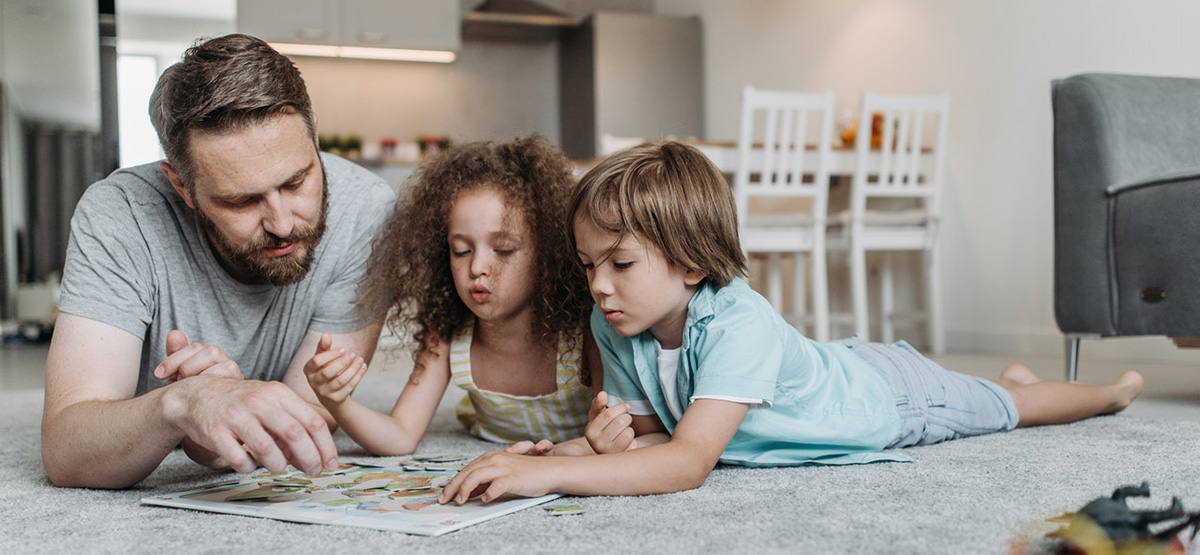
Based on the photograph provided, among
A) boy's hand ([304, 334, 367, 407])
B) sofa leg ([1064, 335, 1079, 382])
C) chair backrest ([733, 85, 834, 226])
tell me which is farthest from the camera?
chair backrest ([733, 85, 834, 226])

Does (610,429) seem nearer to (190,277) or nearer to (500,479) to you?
(500,479)

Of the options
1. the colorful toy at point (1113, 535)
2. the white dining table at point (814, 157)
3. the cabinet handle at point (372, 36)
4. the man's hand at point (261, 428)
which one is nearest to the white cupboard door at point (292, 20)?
the cabinet handle at point (372, 36)

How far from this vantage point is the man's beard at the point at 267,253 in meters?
1.34

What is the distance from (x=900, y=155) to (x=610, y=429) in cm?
298

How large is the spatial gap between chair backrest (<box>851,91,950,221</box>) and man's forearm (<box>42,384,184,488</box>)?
3046 mm

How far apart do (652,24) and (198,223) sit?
15.4 feet

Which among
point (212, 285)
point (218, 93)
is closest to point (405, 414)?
point (212, 285)

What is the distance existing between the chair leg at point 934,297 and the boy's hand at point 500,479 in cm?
313

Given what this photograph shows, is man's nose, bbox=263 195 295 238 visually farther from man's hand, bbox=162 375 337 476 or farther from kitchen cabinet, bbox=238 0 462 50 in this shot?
kitchen cabinet, bbox=238 0 462 50

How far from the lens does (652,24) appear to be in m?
5.86

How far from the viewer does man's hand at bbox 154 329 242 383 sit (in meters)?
Result: 1.12

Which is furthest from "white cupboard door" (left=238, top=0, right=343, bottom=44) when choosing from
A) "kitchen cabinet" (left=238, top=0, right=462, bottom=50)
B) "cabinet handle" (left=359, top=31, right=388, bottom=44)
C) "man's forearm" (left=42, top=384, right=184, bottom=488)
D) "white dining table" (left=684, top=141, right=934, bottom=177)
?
"man's forearm" (left=42, top=384, right=184, bottom=488)

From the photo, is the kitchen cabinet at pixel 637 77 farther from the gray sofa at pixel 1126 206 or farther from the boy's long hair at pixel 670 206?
the boy's long hair at pixel 670 206

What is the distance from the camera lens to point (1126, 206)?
2.09 m
